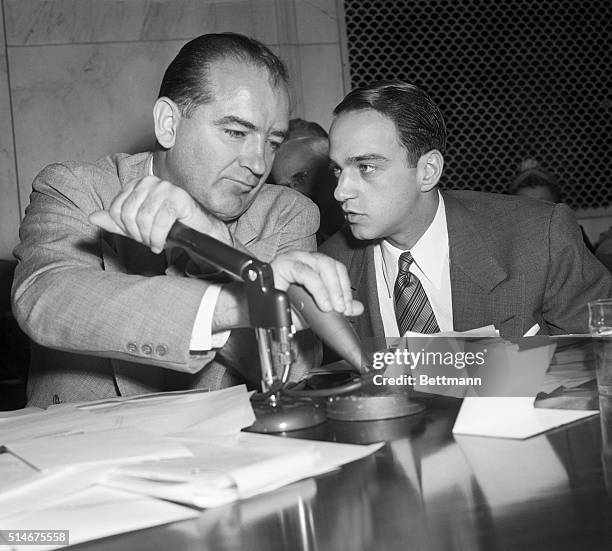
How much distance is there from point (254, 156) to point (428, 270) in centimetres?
70

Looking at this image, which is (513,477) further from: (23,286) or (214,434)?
(23,286)

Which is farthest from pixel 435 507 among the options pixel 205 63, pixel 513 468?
pixel 205 63

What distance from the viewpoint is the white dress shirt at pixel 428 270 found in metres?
2.20

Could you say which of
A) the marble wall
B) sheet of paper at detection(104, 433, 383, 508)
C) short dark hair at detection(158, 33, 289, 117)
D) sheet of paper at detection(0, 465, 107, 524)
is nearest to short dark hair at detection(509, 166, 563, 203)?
the marble wall

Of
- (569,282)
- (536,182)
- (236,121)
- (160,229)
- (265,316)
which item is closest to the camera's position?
(265,316)

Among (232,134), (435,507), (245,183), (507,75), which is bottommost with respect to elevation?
(435,507)

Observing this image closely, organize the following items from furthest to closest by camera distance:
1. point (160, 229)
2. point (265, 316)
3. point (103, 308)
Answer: point (103, 308)
point (160, 229)
point (265, 316)

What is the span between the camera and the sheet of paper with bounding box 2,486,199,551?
27.0 inches

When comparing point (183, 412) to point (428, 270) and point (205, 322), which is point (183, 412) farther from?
point (428, 270)

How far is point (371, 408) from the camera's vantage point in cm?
108

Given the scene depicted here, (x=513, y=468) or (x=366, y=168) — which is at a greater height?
(x=366, y=168)

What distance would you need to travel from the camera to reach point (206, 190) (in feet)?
5.93

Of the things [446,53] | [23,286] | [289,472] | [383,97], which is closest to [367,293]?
[383,97]

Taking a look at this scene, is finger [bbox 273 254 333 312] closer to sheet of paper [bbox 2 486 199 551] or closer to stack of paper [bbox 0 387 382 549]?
stack of paper [bbox 0 387 382 549]
